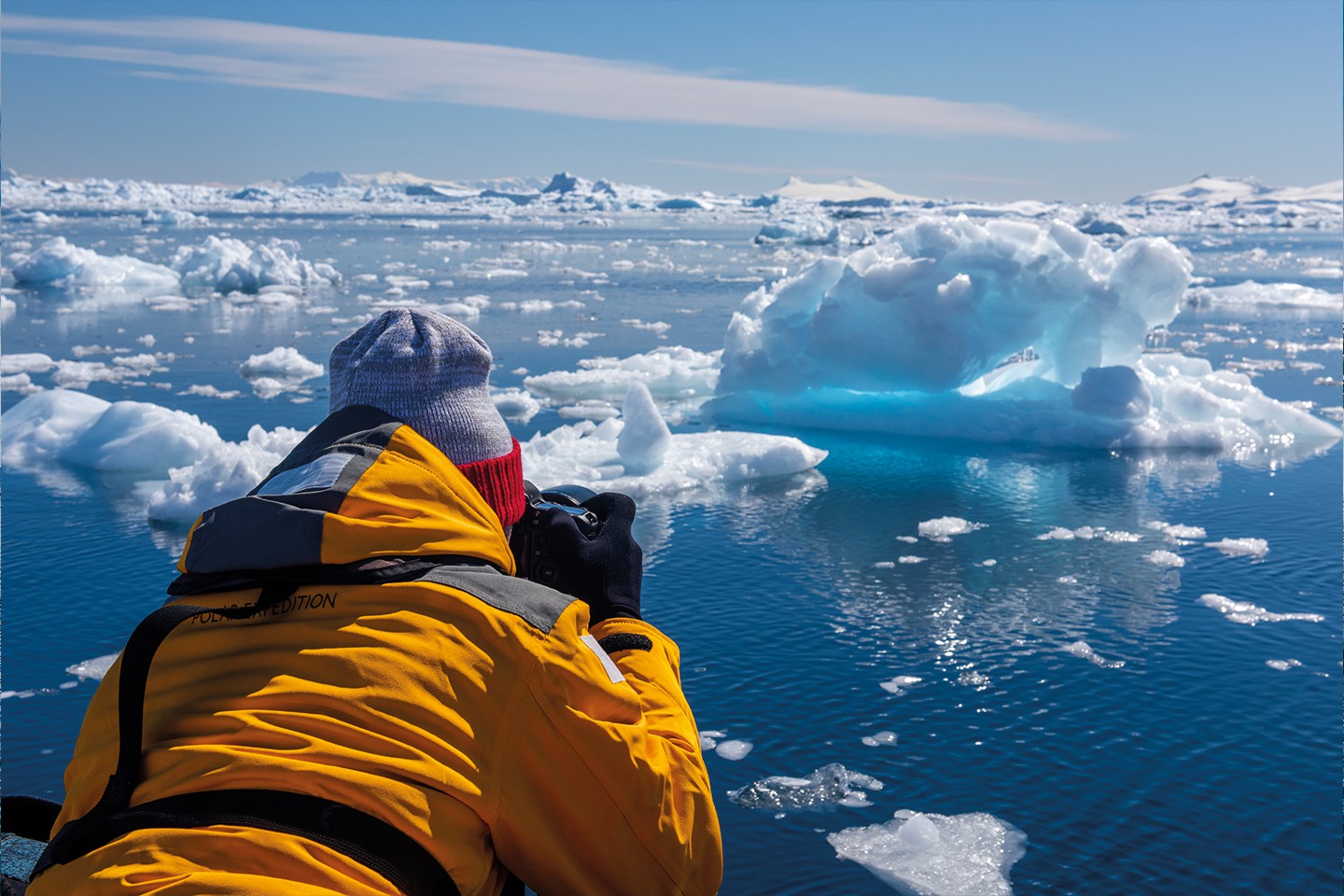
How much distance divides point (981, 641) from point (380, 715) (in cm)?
Answer: 585

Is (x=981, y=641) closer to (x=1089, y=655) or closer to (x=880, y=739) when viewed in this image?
(x=1089, y=655)

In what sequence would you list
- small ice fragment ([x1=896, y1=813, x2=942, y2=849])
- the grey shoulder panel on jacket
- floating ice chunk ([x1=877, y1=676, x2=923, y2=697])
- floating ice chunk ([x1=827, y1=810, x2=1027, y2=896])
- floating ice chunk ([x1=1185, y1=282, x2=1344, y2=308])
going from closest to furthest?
the grey shoulder panel on jacket < floating ice chunk ([x1=827, y1=810, x2=1027, y2=896]) < small ice fragment ([x1=896, y1=813, x2=942, y2=849]) < floating ice chunk ([x1=877, y1=676, x2=923, y2=697]) < floating ice chunk ([x1=1185, y1=282, x2=1344, y2=308])

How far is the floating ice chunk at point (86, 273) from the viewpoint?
26.0m

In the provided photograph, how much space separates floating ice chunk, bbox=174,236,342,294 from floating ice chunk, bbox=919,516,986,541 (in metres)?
21.2

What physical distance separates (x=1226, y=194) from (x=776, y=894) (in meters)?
134

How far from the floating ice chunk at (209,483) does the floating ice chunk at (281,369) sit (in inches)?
221

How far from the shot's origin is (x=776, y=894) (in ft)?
13.2

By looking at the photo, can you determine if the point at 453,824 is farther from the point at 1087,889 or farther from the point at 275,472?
the point at 1087,889

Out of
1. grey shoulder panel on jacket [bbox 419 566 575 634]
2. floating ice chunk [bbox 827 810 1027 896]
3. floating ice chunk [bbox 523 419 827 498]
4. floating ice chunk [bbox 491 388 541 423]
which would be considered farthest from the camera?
floating ice chunk [bbox 491 388 541 423]

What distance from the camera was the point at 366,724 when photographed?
1092 millimetres

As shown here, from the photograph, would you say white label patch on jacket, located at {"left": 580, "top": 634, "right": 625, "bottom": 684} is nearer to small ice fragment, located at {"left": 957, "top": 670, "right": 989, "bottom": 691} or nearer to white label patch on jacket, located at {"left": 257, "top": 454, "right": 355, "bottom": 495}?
white label patch on jacket, located at {"left": 257, "top": 454, "right": 355, "bottom": 495}

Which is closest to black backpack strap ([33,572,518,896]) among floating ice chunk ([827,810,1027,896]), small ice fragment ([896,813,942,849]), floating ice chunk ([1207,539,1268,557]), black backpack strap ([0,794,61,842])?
black backpack strap ([0,794,61,842])

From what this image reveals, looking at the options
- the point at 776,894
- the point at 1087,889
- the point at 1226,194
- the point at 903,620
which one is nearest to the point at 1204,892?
the point at 1087,889

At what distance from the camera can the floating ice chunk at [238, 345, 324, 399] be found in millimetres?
14609
